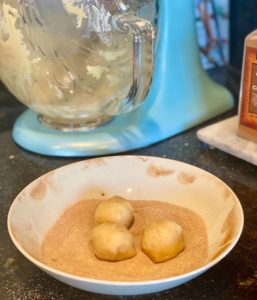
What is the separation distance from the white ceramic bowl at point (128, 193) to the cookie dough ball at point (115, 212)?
0.05m

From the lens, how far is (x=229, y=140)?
63cm

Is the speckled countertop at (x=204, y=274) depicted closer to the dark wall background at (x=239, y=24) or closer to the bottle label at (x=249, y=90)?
the bottle label at (x=249, y=90)

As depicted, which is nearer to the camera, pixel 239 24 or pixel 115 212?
pixel 115 212

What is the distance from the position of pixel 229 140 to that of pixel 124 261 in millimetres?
279

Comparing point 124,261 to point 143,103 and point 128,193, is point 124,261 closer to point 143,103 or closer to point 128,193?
point 128,193

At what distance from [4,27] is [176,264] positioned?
1.14 feet

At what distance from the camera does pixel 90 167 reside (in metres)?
0.52

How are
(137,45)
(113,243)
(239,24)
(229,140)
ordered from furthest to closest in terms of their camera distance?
(239,24), (229,140), (137,45), (113,243)

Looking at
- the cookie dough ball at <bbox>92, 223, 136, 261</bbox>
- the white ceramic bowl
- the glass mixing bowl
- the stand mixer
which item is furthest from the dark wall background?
the cookie dough ball at <bbox>92, 223, 136, 261</bbox>

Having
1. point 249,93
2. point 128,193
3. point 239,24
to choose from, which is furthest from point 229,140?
point 239,24

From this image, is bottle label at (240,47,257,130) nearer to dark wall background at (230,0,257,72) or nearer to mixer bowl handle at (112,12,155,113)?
mixer bowl handle at (112,12,155,113)

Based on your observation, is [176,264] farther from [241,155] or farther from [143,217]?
[241,155]

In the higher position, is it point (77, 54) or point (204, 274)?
point (77, 54)

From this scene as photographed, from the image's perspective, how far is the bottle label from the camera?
23.3 inches
